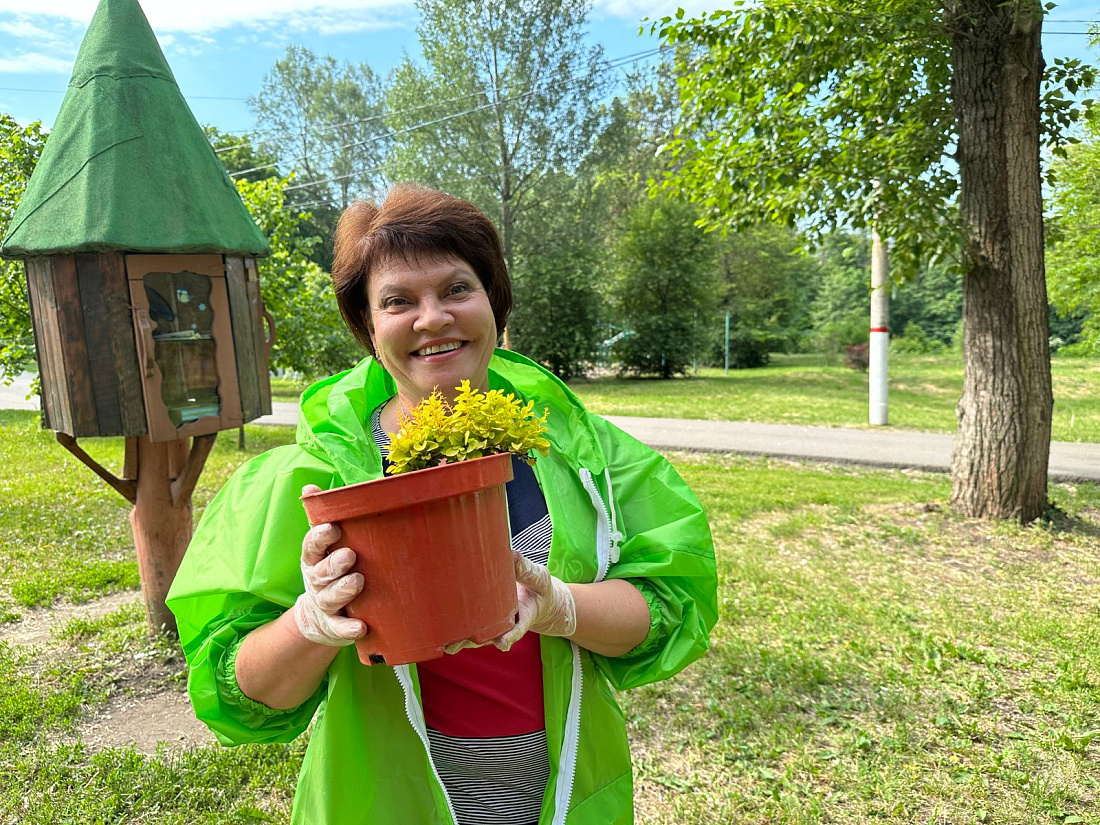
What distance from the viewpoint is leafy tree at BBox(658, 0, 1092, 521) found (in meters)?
5.64

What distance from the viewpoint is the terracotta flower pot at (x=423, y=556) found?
106 cm

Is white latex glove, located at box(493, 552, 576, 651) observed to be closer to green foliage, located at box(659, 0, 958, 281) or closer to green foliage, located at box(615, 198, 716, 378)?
green foliage, located at box(659, 0, 958, 281)

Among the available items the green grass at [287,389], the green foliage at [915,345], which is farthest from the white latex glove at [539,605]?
the green foliage at [915,345]

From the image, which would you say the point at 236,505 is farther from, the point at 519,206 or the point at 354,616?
the point at 519,206

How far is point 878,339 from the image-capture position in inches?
481

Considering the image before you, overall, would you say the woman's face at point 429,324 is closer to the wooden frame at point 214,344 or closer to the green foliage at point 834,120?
the wooden frame at point 214,344

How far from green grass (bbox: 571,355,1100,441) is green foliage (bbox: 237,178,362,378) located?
6.26 m

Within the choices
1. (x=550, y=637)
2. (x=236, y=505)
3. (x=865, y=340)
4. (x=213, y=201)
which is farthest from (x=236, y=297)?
(x=865, y=340)

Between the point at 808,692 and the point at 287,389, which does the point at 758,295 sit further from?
the point at 808,692

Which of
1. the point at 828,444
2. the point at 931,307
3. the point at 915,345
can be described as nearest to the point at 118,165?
the point at 828,444

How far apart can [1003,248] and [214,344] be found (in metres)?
5.46

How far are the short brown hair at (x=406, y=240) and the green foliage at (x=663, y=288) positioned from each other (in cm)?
2150

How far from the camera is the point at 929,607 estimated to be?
4656 mm

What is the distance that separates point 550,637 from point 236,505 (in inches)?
24.5
